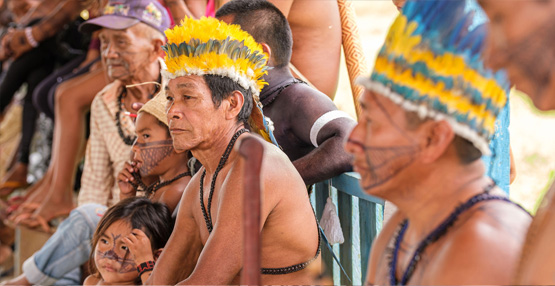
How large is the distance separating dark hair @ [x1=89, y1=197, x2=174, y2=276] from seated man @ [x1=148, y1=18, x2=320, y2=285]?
29cm

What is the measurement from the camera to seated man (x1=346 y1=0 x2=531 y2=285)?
1.49 metres

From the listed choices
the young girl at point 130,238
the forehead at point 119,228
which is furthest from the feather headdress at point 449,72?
the forehead at point 119,228

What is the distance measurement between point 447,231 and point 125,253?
1.93 m

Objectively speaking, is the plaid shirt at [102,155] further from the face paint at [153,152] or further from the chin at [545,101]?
the chin at [545,101]

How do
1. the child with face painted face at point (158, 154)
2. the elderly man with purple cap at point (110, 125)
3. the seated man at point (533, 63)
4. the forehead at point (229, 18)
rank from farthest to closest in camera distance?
the elderly man with purple cap at point (110, 125), the child with face painted face at point (158, 154), the forehead at point (229, 18), the seated man at point (533, 63)

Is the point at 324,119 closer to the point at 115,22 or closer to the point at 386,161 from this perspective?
the point at 386,161

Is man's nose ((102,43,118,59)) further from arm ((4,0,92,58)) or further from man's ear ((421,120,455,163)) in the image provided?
man's ear ((421,120,455,163))

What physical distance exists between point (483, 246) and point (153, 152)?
2281 millimetres

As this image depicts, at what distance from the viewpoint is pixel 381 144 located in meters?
1.60

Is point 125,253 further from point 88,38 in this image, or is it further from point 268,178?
point 88,38

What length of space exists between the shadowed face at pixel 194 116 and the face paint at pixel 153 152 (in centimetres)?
77

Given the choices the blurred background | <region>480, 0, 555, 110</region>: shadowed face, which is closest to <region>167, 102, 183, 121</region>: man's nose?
<region>480, 0, 555, 110</region>: shadowed face

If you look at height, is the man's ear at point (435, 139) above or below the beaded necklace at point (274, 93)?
above

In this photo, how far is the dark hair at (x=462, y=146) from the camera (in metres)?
1.53
